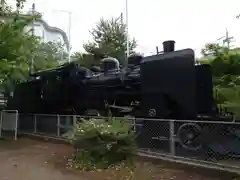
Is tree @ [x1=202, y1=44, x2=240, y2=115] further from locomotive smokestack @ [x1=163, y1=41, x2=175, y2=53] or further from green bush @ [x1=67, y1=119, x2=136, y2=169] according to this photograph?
green bush @ [x1=67, y1=119, x2=136, y2=169]

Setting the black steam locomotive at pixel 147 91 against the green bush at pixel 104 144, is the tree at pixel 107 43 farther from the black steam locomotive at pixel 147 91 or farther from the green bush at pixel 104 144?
the green bush at pixel 104 144

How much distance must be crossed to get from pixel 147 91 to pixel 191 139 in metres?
2.06

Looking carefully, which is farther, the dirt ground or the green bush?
the green bush

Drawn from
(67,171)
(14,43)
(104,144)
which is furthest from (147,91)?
(14,43)

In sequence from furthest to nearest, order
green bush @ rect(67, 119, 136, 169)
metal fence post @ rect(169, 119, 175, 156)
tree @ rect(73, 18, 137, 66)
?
1. tree @ rect(73, 18, 137, 66)
2. metal fence post @ rect(169, 119, 175, 156)
3. green bush @ rect(67, 119, 136, 169)

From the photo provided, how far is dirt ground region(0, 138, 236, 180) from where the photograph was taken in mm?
6836

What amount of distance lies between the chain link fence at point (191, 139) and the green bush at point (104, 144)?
3.05ft

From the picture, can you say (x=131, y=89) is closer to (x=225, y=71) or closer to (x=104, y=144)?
(x=225, y=71)

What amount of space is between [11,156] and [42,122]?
12.3 feet

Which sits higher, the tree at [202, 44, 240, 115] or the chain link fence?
the tree at [202, 44, 240, 115]

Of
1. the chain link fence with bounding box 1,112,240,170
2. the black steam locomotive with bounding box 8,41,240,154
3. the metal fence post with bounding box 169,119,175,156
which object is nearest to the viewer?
the chain link fence with bounding box 1,112,240,170

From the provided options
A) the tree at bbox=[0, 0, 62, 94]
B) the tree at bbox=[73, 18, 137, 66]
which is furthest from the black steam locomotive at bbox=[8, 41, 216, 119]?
the tree at bbox=[73, 18, 137, 66]

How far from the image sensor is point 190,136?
815 cm

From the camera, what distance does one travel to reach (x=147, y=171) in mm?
7297
